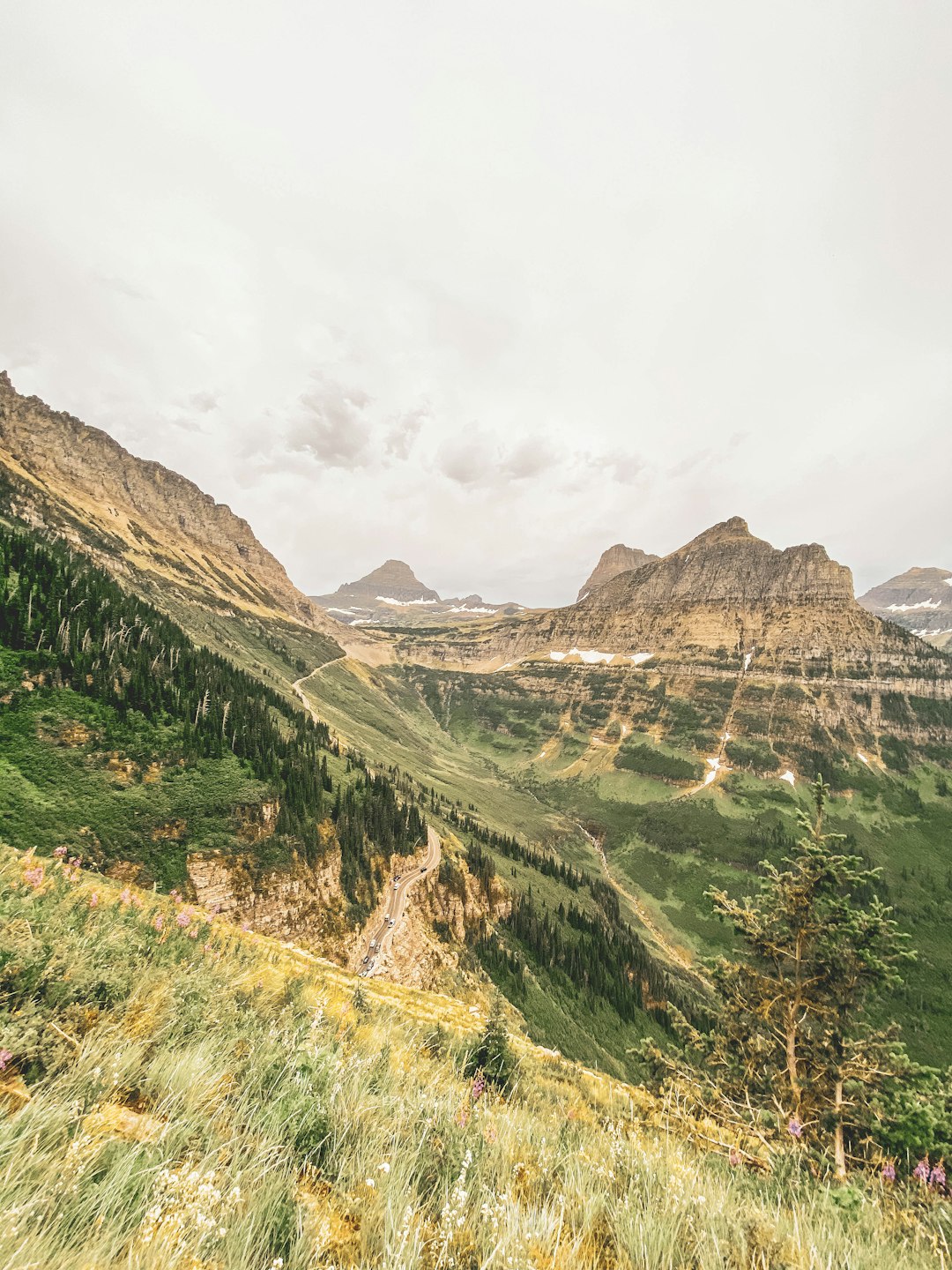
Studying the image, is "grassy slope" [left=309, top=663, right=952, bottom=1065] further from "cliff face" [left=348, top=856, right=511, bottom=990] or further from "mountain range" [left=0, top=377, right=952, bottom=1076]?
"cliff face" [left=348, top=856, right=511, bottom=990]

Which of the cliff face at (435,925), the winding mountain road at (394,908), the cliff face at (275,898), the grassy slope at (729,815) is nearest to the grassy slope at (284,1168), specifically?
the winding mountain road at (394,908)

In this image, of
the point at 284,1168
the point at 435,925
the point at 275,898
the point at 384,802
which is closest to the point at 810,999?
the point at 284,1168

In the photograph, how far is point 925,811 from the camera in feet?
496

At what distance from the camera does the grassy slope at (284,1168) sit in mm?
2096

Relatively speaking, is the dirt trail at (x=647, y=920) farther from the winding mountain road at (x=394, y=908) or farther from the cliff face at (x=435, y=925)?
the winding mountain road at (x=394, y=908)

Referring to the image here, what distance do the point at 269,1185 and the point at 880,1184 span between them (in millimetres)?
7157

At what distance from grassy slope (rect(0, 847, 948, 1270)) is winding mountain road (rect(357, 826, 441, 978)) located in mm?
33626

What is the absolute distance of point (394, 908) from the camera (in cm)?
4884

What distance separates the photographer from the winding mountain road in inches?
1594

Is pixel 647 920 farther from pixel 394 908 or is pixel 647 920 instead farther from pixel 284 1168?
pixel 284 1168

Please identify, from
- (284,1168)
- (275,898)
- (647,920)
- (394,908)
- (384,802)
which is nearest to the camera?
(284,1168)

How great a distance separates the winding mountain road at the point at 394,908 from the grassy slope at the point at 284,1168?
33.6 metres

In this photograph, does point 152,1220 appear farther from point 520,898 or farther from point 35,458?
point 35,458

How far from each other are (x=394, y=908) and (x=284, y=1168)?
175ft
